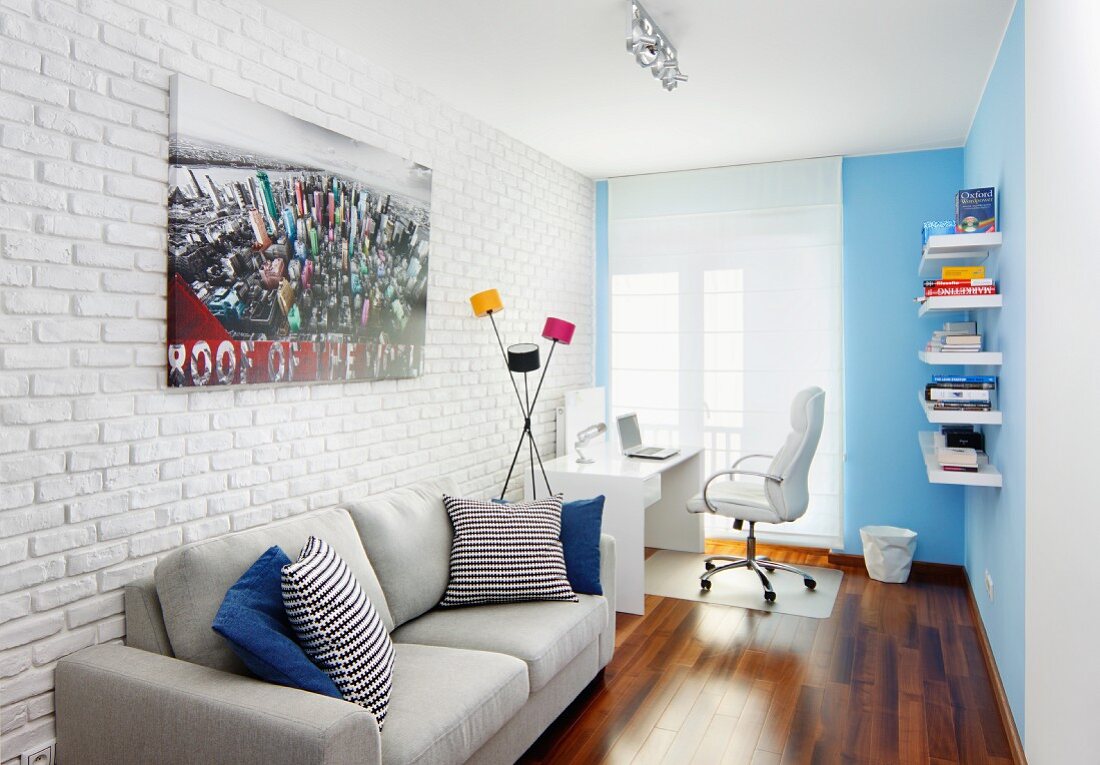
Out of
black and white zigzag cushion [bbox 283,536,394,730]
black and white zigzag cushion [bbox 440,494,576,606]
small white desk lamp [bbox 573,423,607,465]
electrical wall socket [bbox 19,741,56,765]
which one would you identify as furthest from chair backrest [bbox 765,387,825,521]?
electrical wall socket [bbox 19,741,56,765]

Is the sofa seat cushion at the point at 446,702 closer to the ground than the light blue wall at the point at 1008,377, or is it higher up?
closer to the ground

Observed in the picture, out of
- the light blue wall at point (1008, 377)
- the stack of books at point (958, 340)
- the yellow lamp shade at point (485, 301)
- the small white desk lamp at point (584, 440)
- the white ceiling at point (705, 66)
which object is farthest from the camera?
the small white desk lamp at point (584, 440)

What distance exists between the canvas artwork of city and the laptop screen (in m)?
1.66

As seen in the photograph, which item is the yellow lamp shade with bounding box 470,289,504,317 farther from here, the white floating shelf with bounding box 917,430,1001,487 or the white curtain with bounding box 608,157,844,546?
the white floating shelf with bounding box 917,430,1001,487

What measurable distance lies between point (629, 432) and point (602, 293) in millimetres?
1322

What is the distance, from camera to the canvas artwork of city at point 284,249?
2449 millimetres

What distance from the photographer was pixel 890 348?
4.96m

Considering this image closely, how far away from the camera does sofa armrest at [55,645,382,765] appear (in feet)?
5.76

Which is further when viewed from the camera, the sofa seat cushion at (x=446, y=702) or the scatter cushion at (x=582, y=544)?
the scatter cushion at (x=582, y=544)

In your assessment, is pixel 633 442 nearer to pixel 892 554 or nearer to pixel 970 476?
pixel 892 554

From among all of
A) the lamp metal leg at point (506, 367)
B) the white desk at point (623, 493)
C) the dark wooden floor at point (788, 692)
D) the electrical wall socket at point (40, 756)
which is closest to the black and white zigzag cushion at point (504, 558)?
the dark wooden floor at point (788, 692)

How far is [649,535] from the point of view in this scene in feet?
17.6

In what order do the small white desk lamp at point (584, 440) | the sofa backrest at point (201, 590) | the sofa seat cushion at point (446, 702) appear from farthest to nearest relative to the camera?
the small white desk lamp at point (584, 440) < the sofa backrest at point (201, 590) < the sofa seat cushion at point (446, 702)

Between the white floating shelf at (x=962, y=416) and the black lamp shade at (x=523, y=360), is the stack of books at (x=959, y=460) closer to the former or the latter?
the white floating shelf at (x=962, y=416)
